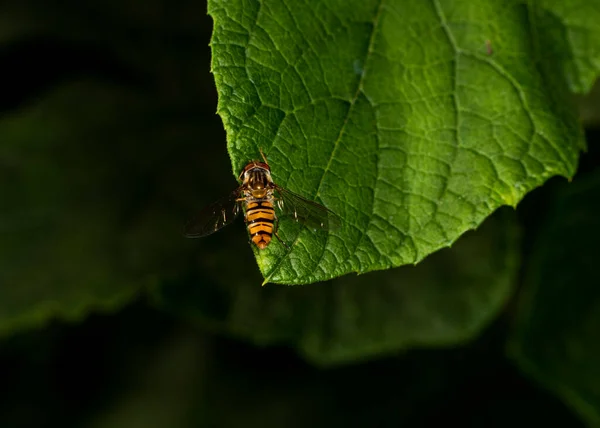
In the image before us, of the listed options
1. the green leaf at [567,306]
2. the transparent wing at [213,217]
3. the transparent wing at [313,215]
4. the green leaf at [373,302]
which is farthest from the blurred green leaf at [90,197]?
the green leaf at [567,306]

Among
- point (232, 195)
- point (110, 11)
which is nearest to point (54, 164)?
point (110, 11)

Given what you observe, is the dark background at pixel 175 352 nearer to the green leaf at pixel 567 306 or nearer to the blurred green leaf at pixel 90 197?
Answer: the blurred green leaf at pixel 90 197

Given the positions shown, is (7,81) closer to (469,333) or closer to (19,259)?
(19,259)

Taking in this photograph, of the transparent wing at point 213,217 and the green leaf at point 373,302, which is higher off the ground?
the transparent wing at point 213,217

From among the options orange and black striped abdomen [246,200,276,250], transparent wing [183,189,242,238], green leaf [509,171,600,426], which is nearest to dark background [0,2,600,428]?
green leaf [509,171,600,426]

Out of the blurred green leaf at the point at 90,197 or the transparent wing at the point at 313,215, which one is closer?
the transparent wing at the point at 313,215

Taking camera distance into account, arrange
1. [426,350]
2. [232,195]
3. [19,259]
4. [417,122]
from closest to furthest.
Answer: [417,122]
[232,195]
[19,259]
[426,350]
